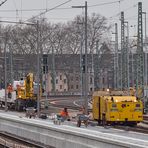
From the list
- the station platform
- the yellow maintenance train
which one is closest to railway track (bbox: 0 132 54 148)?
the station platform

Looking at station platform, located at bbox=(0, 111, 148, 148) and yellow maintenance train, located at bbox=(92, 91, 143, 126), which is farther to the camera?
yellow maintenance train, located at bbox=(92, 91, 143, 126)

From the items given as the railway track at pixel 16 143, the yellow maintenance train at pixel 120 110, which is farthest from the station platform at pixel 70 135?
the yellow maintenance train at pixel 120 110

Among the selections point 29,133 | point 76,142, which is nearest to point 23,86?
point 29,133

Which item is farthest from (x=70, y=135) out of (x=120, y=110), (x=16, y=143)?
(x=120, y=110)

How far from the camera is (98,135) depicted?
17031 mm

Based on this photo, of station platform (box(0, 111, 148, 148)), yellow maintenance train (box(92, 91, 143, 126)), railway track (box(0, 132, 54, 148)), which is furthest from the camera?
yellow maintenance train (box(92, 91, 143, 126))

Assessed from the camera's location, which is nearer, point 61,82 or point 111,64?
point 111,64

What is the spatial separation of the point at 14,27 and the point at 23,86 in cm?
5956

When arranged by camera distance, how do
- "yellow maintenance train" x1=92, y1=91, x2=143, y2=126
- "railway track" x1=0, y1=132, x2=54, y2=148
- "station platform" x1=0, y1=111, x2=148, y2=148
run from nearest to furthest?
"station platform" x1=0, y1=111, x2=148, y2=148
"railway track" x1=0, y1=132, x2=54, y2=148
"yellow maintenance train" x1=92, y1=91, x2=143, y2=126

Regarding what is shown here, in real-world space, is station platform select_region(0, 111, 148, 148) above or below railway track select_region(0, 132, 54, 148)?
above

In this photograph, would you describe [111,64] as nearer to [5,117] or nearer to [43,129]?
[5,117]

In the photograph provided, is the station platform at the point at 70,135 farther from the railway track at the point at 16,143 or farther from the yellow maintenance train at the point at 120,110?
the yellow maintenance train at the point at 120,110

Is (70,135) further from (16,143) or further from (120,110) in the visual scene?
(120,110)

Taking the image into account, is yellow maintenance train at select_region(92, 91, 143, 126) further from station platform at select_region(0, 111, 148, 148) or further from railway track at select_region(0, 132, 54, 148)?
railway track at select_region(0, 132, 54, 148)
